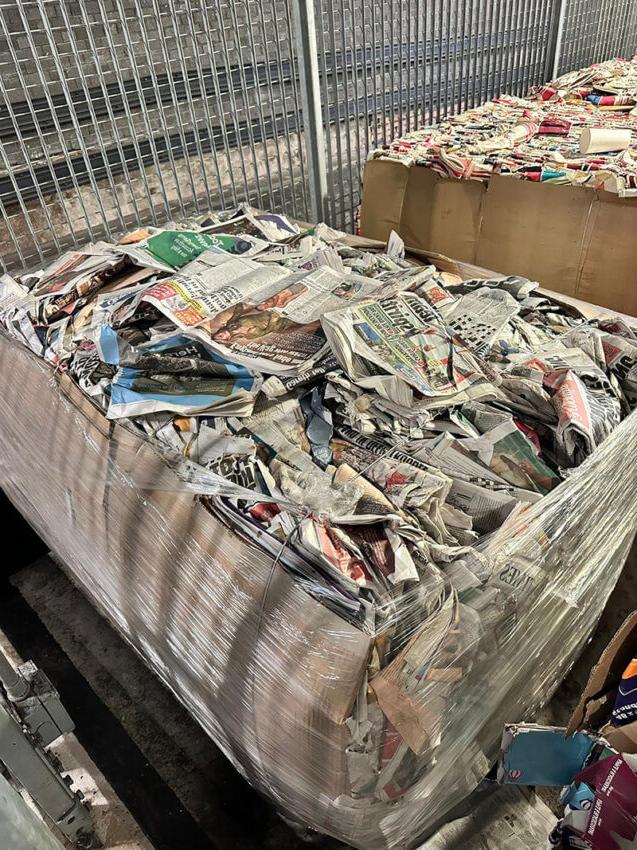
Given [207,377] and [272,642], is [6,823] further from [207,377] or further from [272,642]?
[207,377]

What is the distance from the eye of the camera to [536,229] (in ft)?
6.10

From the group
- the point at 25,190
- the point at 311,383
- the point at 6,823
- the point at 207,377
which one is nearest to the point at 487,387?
the point at 311,383

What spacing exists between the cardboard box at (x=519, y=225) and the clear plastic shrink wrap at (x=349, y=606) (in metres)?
0.87

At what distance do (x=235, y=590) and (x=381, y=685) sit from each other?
0.26m

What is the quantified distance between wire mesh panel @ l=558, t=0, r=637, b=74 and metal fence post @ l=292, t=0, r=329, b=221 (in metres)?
1.81

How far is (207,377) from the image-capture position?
3.92 ft

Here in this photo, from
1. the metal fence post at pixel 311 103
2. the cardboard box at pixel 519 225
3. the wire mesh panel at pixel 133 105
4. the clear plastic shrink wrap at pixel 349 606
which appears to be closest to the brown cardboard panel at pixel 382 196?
the cardboard box at pixel 519 225

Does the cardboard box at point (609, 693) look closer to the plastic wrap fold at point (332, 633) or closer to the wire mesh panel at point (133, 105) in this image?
the plastic wrap fold at point (332, 633)

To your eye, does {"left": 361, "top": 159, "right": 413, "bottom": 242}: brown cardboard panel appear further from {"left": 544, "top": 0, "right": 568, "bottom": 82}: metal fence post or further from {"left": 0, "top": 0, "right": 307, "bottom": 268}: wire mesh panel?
{"left": 544, "top": 0, "right": 568, "bottom": 82}: metal fence post

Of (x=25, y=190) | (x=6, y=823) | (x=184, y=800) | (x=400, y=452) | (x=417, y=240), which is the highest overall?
(x=25, y=190)

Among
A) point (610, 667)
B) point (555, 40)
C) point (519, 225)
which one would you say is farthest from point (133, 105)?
point (555, 40)

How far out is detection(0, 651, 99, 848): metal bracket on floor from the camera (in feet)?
3.04

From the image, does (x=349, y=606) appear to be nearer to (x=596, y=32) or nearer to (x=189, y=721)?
(x=189, y=721)

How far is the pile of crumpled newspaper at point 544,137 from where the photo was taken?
6.02ft
